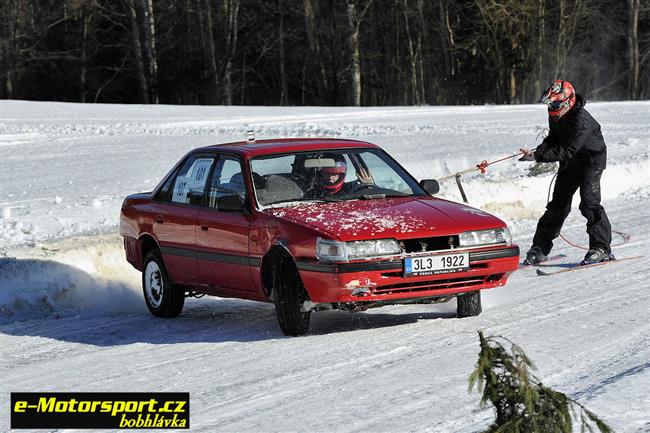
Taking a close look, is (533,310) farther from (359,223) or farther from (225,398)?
(225,398)

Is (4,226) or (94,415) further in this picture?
(4,226)

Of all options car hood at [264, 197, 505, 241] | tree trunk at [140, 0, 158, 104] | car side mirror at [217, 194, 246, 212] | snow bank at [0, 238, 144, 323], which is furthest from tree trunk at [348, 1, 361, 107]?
car hood at [264, 197, 505, 241]

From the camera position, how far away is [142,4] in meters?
46.8

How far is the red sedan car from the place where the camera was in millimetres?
8023

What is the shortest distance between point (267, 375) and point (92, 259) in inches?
207

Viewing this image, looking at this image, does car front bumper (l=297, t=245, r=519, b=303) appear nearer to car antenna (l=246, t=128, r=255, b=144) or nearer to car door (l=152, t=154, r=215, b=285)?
car door (l=152, t=154, r=215, b=285)

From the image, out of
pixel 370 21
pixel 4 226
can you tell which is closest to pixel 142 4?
pixel 370 21

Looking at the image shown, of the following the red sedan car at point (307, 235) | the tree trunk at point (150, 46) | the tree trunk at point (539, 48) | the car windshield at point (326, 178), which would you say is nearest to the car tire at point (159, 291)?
the red sedan car at point (307, 235)

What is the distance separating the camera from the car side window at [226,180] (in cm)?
934

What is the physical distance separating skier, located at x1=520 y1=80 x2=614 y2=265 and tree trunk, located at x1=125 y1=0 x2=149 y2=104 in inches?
1533

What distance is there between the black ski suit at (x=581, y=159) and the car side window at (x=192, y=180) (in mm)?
3091

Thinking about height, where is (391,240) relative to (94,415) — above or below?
above

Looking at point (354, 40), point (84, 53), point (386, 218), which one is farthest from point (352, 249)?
point (84, 53)

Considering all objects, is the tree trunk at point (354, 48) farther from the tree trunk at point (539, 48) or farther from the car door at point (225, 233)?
the car door at point (225, 233)
